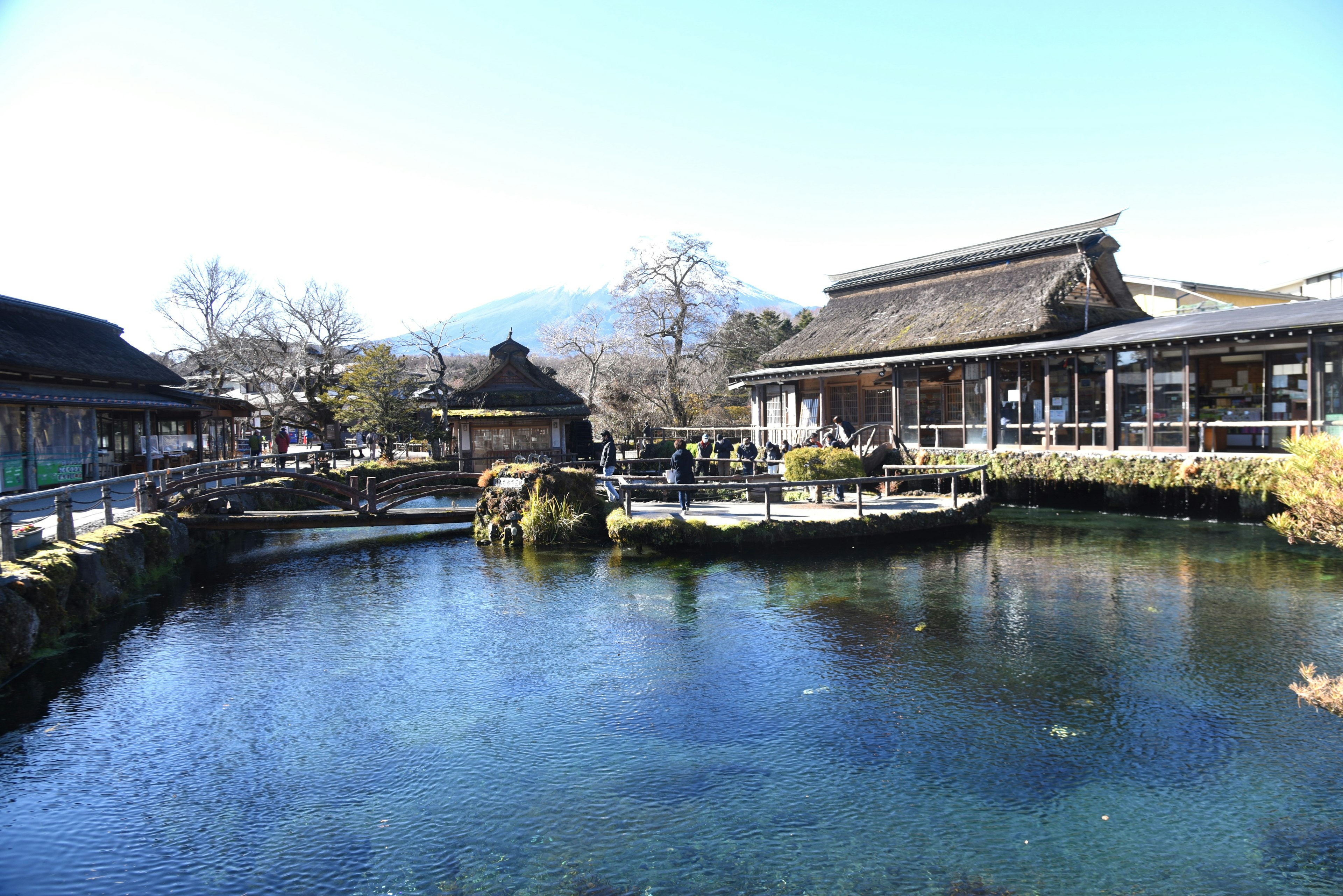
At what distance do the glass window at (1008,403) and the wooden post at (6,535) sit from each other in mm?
23760

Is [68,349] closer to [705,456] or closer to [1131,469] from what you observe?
[705,456]

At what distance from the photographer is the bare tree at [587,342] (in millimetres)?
49406

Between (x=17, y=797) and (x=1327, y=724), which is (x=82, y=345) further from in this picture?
(x=1327, y=724)

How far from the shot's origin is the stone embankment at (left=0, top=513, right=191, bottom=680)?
961 cm

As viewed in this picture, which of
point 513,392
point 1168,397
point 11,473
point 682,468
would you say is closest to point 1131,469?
point 1168,397

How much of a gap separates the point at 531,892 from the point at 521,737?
2384mm

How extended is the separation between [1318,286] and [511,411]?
3653cm

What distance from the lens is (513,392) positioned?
36812 mm

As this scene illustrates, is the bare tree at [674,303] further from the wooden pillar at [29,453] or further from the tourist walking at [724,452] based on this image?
the wooden pillar at [29,453]

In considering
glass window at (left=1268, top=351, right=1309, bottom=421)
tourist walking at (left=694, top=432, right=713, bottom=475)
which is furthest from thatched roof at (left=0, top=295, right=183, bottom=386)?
glass window at (left=1268, top=351, right=1309, bottom=421)

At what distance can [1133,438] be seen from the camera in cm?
2170

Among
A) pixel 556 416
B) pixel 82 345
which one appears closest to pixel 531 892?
pixel 82 345

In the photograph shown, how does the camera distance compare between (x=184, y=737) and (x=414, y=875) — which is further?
(x=184, y=737)

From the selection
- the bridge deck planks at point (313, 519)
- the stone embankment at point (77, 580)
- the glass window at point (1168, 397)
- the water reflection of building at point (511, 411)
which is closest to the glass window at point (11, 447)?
the bridge deck planks at point (313, 519)
